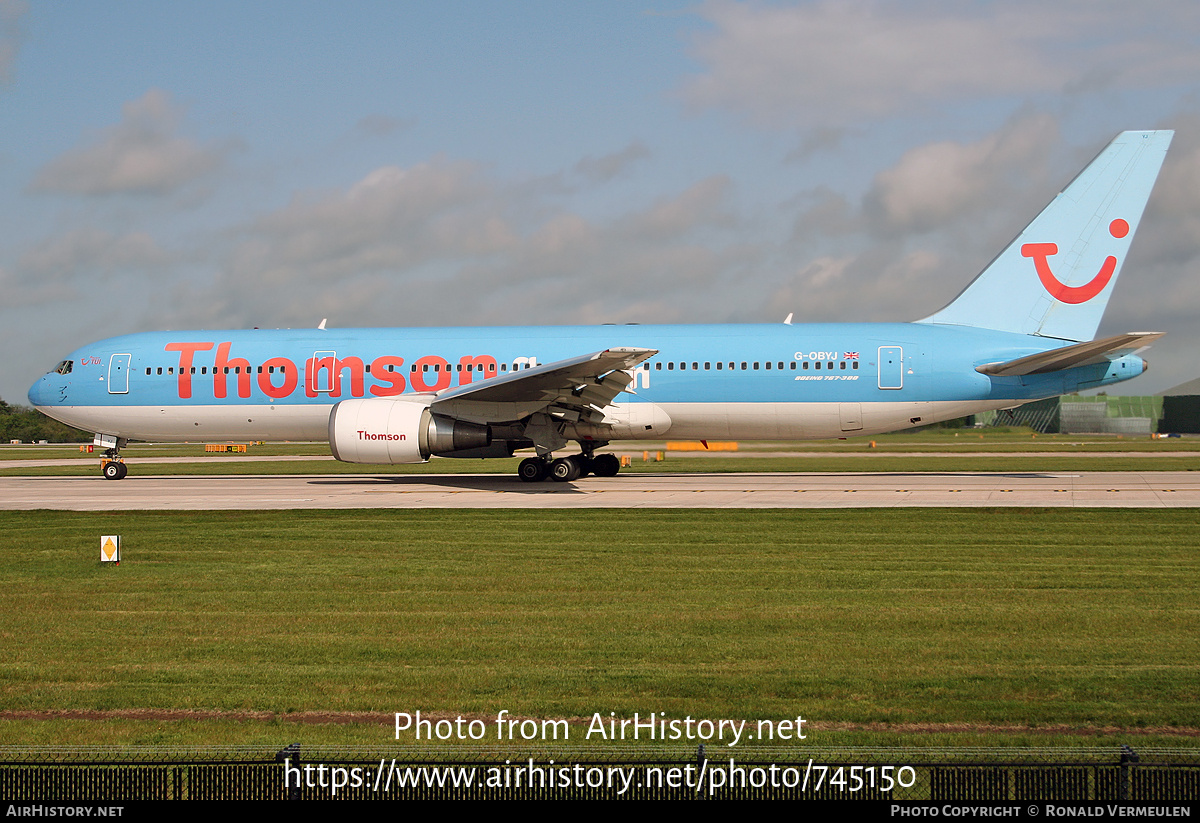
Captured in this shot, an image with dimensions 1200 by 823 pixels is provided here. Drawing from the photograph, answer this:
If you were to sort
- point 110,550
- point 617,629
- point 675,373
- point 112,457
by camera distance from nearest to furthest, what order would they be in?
point 617,629, point 110,550, point 675,373, point 112,457

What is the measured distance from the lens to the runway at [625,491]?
19922 millimetres

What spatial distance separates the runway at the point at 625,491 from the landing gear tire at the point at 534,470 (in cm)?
43

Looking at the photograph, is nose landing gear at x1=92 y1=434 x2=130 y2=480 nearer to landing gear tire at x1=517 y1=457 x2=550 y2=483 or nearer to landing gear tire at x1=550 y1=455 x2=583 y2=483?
landing gear tire at x1=517 y1=457 x2=550 y2=483

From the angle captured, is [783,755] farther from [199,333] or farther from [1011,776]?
[199,333]

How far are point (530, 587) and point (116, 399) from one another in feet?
73.9

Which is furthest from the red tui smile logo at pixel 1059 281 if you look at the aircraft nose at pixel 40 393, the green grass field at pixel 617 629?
the aircraft nose at pixel 40 393

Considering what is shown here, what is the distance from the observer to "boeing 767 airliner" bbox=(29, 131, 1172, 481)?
2469 centimetres

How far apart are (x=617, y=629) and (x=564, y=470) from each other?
1728 cm

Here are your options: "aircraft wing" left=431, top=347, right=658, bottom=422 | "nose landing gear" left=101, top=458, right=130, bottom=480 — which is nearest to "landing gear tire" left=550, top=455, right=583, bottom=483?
"aircraft wing" left=431, top=347, right=658, bottom=422

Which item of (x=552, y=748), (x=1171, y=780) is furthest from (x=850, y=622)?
(x=1171, y=780)

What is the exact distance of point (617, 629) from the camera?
8.99 m

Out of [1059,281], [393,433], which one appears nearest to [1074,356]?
[1059,281]

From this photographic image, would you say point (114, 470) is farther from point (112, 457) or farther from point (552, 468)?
point (552, 468)

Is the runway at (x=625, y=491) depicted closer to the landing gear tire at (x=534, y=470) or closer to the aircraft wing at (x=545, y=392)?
the landing gear tire at (x=534, y=470)
